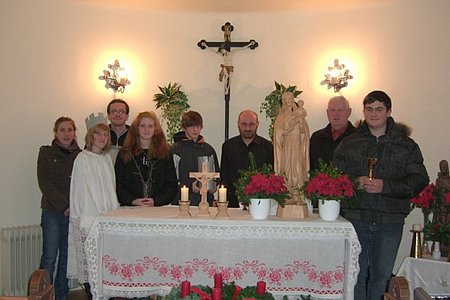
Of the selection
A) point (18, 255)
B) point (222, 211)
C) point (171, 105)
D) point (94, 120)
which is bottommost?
point (18, 255)

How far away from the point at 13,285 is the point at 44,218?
95 centimetres

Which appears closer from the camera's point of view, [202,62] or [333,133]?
[333,133]

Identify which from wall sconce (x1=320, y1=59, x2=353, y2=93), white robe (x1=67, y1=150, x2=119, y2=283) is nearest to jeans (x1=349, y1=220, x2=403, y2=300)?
white robe (x1=67, y1=150, x2=119, y2=283)

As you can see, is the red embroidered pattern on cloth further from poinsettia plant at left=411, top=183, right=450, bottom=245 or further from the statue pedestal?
poinsettia plant at left=411, top=183, right=450, bottom=245

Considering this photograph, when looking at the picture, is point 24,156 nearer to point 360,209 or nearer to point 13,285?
point 13,285

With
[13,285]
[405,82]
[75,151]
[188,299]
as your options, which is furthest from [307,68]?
[188,299]

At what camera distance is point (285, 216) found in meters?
4.13

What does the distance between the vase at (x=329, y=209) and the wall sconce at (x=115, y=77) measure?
3.60 meters

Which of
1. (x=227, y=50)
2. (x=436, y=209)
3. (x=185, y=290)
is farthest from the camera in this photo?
(x=227, y=50)

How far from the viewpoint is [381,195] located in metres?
4.09

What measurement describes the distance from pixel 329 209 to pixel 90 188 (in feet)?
6.23

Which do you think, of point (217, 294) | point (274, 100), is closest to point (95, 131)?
point (274, 100)

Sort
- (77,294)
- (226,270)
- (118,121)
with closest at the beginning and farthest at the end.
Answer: (226,270), (118,121), (77,294)

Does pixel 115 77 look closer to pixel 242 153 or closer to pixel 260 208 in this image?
pixel 242 153
